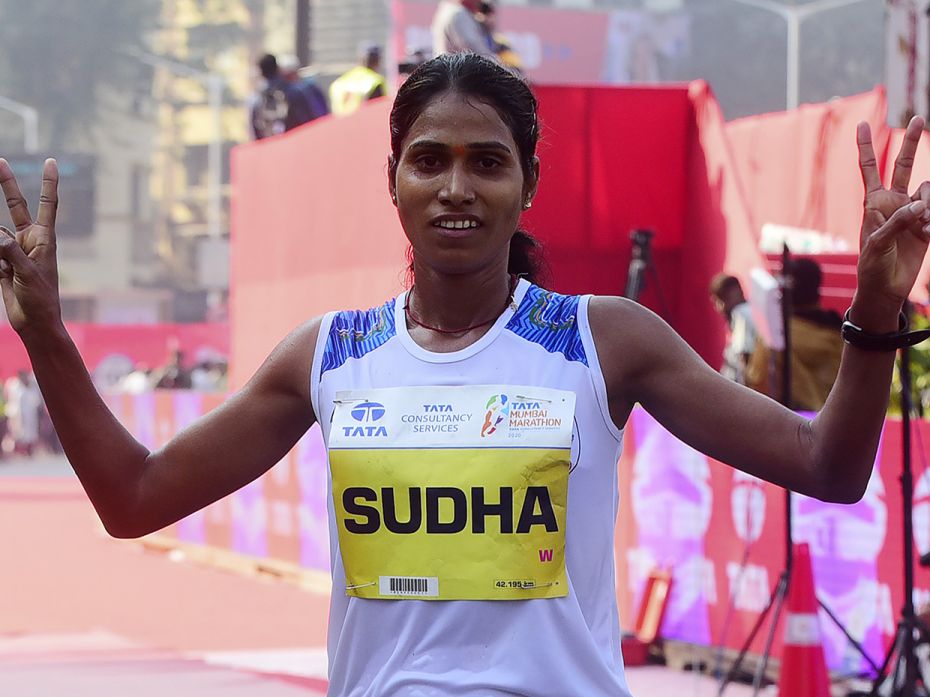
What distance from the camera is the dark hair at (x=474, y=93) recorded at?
2922 millimetres

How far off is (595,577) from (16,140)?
295 feet

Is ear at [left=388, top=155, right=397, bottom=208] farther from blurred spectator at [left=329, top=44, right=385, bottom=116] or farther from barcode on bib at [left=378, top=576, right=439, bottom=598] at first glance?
blurred spectator at [left=329, top=44, right=385, bottom=116]

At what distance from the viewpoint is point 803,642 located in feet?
21.9

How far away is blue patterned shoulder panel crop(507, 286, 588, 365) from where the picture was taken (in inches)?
113

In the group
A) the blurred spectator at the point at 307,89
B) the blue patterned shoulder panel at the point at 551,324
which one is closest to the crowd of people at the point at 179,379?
the blurred spectator at the point at 307,89

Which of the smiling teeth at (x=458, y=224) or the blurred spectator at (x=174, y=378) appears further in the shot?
the blurred spectator at (x=174, y=378)

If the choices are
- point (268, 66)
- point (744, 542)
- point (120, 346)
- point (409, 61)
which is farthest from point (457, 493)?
point (120, 346)

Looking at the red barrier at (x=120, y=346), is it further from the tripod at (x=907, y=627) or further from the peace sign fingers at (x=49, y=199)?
the peace sign fingers at (x=49, y=199)

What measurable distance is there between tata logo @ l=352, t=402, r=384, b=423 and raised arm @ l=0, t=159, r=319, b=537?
0.15m

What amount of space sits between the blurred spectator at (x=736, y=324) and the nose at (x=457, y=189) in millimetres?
7507

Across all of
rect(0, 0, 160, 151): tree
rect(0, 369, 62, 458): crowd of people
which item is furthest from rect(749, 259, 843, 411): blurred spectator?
rect(0, 0, 160, 151): tree

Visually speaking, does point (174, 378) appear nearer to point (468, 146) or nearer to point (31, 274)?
point (31, 274)

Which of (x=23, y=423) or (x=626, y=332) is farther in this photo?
(x=23, y=423)

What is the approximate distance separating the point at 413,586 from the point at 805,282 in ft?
21.8
